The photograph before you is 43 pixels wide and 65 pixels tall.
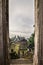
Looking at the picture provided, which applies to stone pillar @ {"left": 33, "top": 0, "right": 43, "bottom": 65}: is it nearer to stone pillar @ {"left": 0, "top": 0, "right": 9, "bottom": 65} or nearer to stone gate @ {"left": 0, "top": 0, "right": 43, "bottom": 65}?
stone gate @ {"left": 0, "top": 0, "right": 43, "bottom": 65}

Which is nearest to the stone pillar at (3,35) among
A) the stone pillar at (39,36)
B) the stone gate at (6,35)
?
the stone gate at (6,35)

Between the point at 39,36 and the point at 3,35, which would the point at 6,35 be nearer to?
the point at 3,35

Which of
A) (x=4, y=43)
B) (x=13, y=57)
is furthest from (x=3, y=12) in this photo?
A: (x=13, y=57)

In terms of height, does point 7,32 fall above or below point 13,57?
above

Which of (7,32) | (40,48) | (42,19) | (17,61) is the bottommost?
(17,61)

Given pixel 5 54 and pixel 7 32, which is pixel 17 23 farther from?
pixel 5 54

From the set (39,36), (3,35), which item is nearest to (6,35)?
(3,35)

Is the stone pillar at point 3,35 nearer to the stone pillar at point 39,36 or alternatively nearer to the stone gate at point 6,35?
the stone gate at point 6,35

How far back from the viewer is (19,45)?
3.06 metres

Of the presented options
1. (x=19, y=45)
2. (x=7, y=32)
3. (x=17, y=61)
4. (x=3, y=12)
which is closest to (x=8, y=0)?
(x=3, y=12)

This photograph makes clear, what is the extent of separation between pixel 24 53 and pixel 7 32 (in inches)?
18.0

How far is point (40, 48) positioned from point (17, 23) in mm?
594

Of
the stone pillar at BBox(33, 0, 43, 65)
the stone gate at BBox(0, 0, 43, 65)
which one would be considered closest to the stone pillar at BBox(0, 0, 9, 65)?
the stone gate at BBox(0, 0, 43, 65)

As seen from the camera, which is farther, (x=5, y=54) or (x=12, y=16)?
(x=12, y=16)
